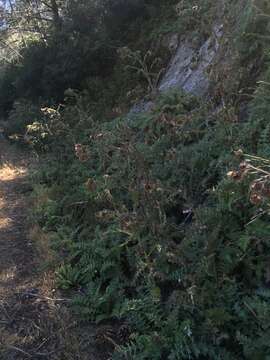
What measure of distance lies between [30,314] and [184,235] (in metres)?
1.62

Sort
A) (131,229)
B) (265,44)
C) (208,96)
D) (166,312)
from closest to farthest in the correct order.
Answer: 1. (166,312)
2. (131,229)
3. (265,44)
4. (208,96)

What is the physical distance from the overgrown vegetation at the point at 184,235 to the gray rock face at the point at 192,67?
106 cm

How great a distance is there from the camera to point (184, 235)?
456cm

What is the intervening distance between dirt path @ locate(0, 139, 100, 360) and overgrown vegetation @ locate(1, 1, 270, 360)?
202 mm

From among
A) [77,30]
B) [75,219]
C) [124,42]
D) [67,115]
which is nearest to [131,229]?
[75,219]

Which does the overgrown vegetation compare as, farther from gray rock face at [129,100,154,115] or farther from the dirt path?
gray rock face at [129,100,154,115]

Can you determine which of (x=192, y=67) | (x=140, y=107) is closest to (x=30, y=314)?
(x=192, y=67)

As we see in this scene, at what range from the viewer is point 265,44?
21.5 feet

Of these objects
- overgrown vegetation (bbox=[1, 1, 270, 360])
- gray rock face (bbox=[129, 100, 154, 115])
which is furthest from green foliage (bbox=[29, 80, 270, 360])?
gray rock face (bbox=[129, 100, 154, 115])

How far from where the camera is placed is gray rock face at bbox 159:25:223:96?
325 inches

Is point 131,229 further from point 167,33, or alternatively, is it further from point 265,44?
point 167,33

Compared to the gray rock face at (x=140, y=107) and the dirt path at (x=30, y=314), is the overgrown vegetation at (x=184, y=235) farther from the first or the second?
the gray rock face at (x=140, y=107)

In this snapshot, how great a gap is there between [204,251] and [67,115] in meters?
7.11

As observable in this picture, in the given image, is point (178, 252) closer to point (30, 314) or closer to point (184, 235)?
point (184, 235)
